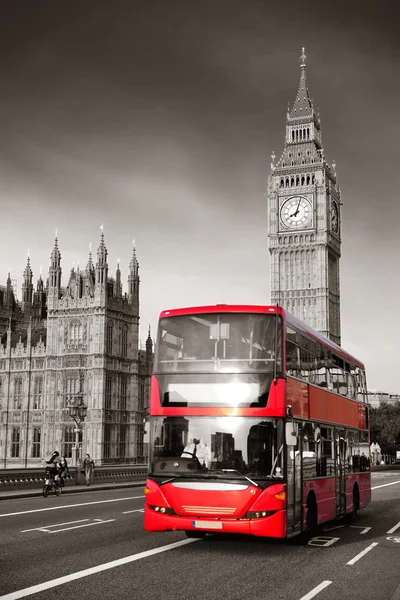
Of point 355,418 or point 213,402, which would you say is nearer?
point 213,402

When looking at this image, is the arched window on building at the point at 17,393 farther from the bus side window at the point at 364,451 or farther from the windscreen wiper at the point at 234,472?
the windscreen wiper at the point at 234,472

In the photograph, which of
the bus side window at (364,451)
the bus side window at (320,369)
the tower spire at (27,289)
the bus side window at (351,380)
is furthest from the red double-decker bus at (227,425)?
the tower spire at (27,289)

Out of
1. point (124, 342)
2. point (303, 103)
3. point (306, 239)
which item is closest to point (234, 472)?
point (124, 342)

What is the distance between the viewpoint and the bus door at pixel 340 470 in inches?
698

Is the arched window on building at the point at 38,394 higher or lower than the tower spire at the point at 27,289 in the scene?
lower

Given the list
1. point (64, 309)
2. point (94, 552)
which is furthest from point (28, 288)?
point (94, 552)

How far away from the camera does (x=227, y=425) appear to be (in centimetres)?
1313

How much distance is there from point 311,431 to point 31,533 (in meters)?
5.96

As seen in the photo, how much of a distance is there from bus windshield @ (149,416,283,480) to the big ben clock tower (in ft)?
275

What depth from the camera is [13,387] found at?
235 feet

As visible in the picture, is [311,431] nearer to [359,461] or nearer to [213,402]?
[213,402]

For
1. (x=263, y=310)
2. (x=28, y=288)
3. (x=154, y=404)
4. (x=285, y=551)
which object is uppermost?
(x=28, y=288)

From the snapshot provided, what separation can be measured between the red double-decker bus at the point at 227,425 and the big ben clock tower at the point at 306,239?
3264 inches

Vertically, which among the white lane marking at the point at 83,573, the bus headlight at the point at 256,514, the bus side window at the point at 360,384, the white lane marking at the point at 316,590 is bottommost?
the white lane marking at the point at 316,590
